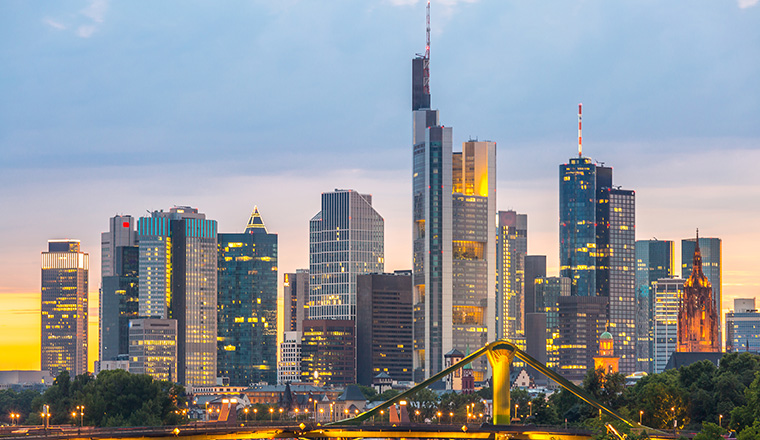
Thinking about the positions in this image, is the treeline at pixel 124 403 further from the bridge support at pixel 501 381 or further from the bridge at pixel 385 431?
the bridge support at pixel 501 381

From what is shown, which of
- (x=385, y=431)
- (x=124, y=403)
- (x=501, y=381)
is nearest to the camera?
(x=385, y=431)

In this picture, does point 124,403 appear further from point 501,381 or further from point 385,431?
point 501,381

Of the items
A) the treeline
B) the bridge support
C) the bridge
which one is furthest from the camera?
the treeline

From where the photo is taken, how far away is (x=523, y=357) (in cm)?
17038

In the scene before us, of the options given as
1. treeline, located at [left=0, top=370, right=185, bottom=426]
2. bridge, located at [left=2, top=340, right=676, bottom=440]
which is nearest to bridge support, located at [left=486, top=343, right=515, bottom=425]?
bridge, located at [left=2, top=340, right=676, bottom=440]

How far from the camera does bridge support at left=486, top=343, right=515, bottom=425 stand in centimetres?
16388

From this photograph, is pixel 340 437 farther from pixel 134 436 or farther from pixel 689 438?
pixel 689 438

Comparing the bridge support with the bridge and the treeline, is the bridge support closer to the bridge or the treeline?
the bridge

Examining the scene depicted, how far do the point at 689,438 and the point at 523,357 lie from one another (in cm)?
3854

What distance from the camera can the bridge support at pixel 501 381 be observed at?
538 feet

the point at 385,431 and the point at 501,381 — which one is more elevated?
the point at 501,381

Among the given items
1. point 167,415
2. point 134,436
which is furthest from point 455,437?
point 167,415

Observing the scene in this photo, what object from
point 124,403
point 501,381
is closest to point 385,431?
point 501,381

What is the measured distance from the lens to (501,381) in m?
166
